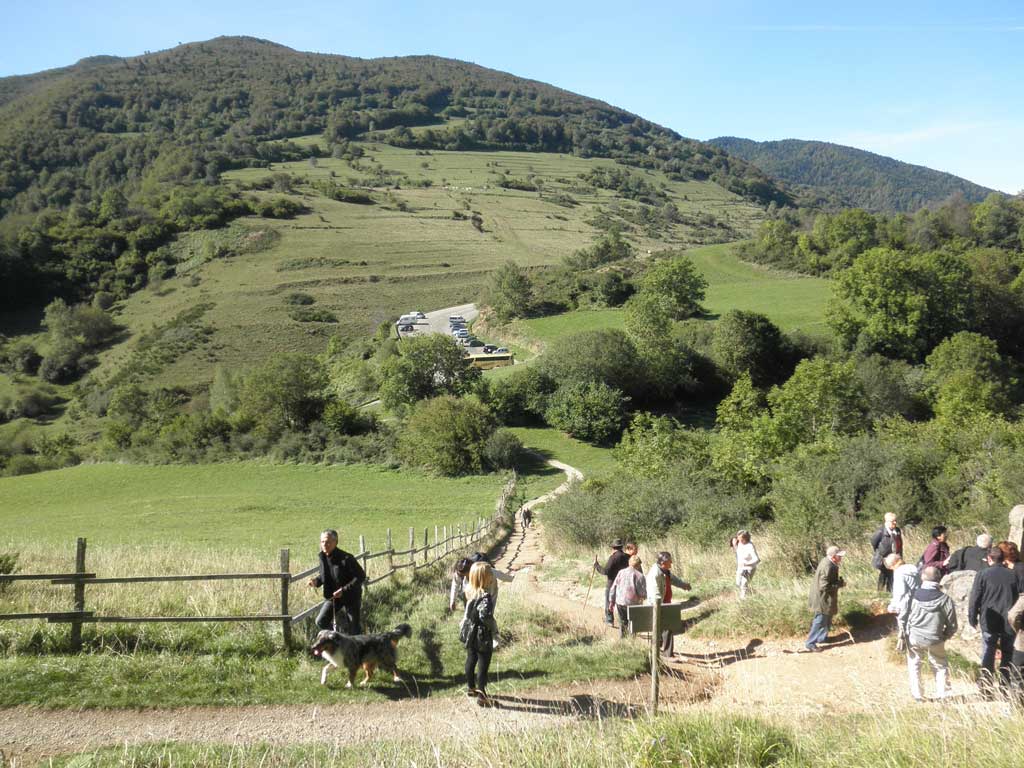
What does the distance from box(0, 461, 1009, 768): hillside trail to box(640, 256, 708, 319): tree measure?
178ft

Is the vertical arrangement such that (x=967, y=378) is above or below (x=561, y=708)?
above

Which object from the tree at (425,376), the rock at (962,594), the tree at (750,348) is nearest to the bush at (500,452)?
the tree at (425,376)

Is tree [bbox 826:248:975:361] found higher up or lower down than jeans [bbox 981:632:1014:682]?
higher up

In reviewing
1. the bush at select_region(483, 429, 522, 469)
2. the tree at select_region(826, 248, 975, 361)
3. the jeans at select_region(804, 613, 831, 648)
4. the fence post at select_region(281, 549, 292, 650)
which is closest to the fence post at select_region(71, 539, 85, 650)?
the fence post at select_region(281, 549, 292, 650)

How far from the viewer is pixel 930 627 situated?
695 cm

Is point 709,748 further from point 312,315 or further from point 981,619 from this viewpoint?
point 312,315

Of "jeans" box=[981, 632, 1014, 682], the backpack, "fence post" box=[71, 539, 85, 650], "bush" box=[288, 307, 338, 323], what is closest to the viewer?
"jeans" box=[981, 632, 1014, 682]

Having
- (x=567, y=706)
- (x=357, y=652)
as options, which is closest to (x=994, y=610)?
(x=567, y=706)

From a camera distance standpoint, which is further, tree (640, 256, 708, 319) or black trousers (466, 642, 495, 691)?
tree (640, 256, 708, 319)

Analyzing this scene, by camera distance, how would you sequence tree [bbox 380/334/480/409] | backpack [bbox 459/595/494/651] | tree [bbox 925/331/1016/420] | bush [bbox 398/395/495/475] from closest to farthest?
backpack [bbox 459/595/494/651] < bush [bbox 398/395/495/475] < tree [bbox 925/331/1016/420] < tree [bbox 380/334/480/409]

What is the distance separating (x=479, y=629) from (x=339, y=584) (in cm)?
212

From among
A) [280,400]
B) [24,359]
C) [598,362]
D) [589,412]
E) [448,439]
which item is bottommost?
[448,439]

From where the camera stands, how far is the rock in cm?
855

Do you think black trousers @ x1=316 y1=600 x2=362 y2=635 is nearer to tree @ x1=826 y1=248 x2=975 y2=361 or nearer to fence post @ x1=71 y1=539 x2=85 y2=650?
fence post @ x1=71 y1=539 x2=85 y2=650
